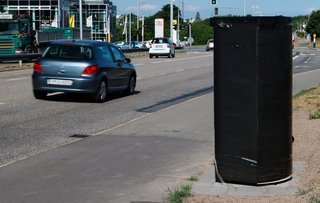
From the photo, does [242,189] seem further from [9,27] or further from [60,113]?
[9,27]

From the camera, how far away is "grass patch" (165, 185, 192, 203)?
579 cm

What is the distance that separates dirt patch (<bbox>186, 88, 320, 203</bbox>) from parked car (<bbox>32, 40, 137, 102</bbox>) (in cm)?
508

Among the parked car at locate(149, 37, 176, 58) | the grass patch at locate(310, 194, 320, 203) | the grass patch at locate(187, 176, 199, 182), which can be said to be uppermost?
the parked car at locate(149, 37, 176, 58)

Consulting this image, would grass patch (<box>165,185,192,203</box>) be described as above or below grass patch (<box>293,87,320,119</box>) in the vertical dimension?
below

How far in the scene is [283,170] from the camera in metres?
6.29

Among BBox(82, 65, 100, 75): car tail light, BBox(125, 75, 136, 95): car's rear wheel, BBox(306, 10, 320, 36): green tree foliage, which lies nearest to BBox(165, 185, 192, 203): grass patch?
BBox(82, 65, 100, 75): car tail light

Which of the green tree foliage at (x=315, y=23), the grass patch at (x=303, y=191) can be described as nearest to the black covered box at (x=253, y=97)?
the grass patch at (x=303, y=191)

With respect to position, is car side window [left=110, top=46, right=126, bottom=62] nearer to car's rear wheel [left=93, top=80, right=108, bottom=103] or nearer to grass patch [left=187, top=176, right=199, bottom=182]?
car's rear wheel [left=93, top=80, right=108, bottom=103]

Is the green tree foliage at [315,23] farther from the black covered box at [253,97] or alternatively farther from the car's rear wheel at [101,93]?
the black covered box at [253,97]

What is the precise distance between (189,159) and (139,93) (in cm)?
1019

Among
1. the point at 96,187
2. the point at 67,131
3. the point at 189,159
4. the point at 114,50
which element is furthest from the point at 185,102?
the point at 96,187

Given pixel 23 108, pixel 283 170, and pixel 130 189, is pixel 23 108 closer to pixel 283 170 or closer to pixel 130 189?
pixel 130 189

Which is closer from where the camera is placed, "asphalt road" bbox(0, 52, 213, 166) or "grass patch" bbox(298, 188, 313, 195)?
"grass patch" bbox(298, 188, 313, 195)

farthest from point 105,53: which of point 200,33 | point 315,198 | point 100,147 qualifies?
point 200,33
